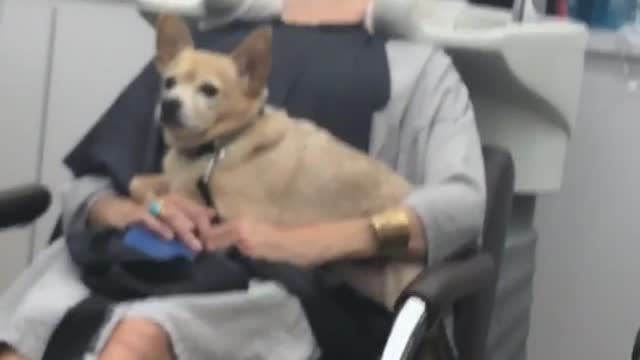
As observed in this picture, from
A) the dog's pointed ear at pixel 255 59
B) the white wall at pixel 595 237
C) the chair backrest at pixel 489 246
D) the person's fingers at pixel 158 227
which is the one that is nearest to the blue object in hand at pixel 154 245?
the person's fingers at pixel 158 227

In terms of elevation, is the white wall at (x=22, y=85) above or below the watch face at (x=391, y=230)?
below

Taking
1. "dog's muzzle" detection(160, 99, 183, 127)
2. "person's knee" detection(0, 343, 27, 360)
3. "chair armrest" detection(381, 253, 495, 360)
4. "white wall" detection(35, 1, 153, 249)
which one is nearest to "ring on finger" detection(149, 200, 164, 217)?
"dog's muzzle" detection(160, 99, 183, 127)

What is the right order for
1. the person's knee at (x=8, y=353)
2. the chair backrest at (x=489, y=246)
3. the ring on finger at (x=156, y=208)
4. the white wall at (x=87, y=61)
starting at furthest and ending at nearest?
the white wall at (x=87, y=61) → the chair backrest at (x=489, y=246) → the ring on finger at (x=156, y=208) → the person's knee at (x=8, y=353)

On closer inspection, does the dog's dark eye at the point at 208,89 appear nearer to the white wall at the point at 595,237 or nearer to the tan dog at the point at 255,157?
the tan dog at the point at 255,157

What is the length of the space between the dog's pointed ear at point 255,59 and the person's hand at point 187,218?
0.16 meters

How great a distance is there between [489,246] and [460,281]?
0.32 m

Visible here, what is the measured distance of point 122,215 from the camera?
5.76 feet

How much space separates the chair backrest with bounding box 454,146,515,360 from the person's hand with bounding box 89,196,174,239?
416 mm

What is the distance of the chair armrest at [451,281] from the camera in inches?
58.9

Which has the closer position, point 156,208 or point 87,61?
point 156,208

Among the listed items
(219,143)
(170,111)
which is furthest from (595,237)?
(170,111)

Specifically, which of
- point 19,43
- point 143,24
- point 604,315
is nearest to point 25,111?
point 19,43

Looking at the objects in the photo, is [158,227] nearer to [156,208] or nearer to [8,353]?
[156,208]

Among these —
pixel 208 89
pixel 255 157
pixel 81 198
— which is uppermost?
pixel 208 89
